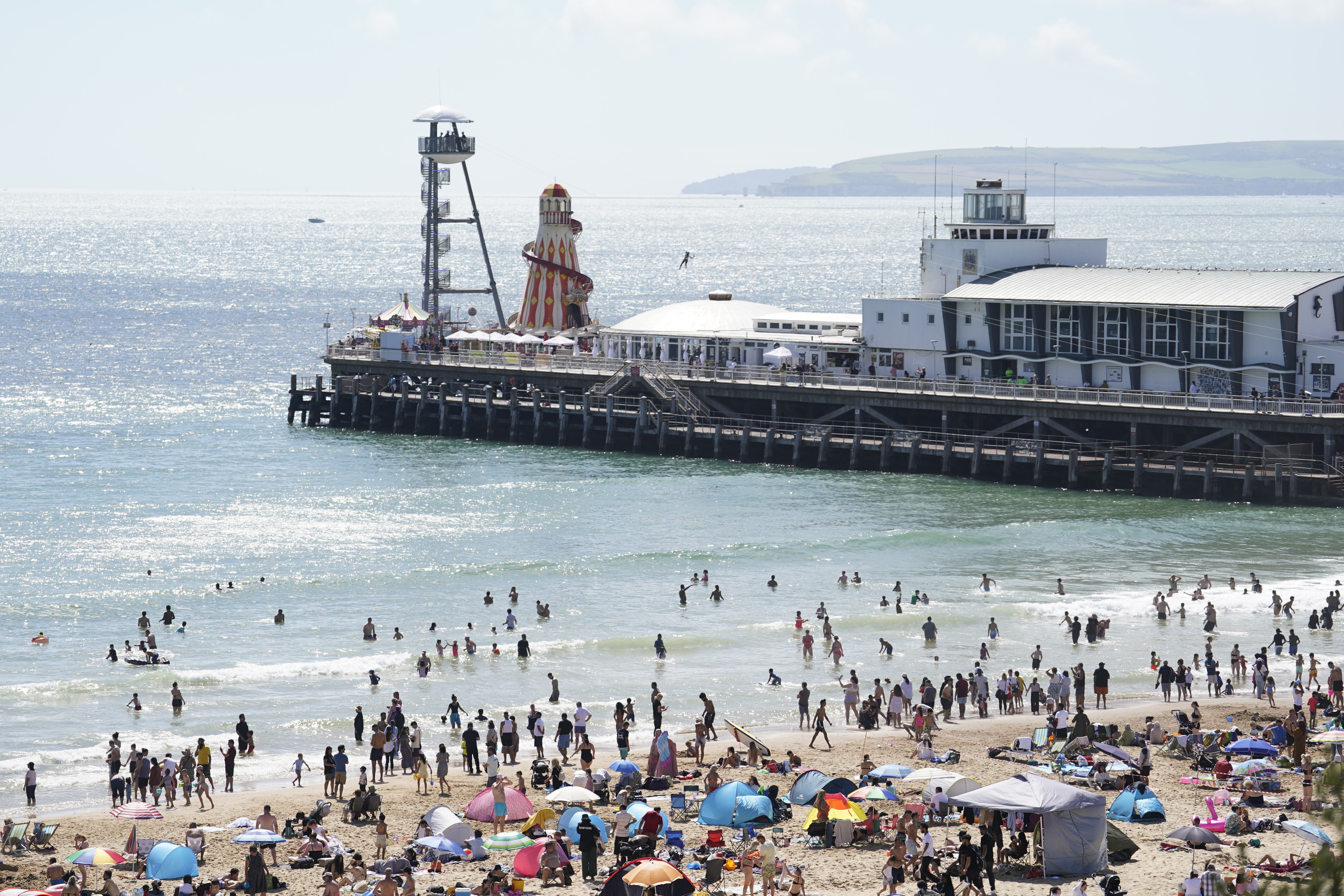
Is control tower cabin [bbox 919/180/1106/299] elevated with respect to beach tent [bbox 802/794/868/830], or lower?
elevated

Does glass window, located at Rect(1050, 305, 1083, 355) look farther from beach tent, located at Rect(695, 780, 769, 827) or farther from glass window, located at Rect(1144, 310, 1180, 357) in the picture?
beach tent, located at Rect(695, 780, 769, 827)

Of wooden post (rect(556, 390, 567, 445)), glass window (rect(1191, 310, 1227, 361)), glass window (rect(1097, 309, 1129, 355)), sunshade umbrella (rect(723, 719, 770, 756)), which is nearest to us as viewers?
sunshade umbrella (rect(723, 719, 770, 756))

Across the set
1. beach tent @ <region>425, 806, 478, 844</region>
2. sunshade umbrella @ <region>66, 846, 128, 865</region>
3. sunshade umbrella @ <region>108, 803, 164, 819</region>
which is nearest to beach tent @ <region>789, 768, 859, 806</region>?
beach tent @ <region>425, 806, 478, 844</region>

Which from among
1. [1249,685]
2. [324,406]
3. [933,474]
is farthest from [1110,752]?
[324,406]

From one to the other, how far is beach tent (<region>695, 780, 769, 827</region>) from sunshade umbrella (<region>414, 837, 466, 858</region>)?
3.80 m

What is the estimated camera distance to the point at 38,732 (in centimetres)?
3588

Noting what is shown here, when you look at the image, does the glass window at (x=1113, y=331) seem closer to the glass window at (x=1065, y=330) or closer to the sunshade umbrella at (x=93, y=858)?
the glass window at (x=1065, y=330)

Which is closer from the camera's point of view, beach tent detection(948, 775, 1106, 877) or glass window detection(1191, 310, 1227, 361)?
beach tent detection(948, 775, 1106, 877)

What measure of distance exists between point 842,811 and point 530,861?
489 centimetres

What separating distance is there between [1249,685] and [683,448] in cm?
3410

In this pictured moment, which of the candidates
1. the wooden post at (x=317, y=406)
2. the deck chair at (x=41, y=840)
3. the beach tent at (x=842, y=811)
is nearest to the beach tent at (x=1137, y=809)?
the beach tent at (x=842, y=811)

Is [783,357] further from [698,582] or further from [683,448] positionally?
[698,582]

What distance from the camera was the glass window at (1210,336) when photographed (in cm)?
6181

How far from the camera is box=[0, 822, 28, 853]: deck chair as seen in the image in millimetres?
27734
